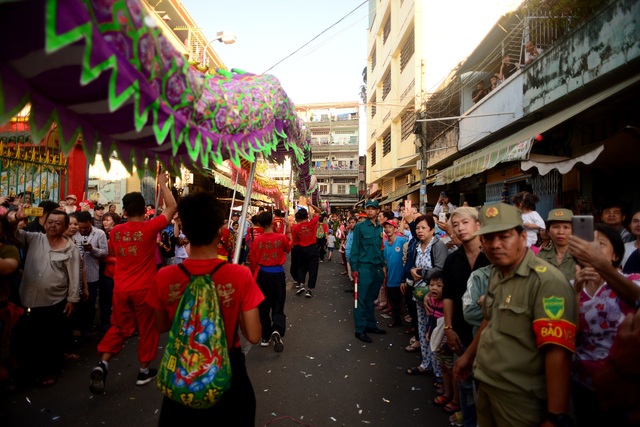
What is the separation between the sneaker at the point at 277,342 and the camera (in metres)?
5.08

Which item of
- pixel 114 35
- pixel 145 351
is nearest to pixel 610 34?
pixel 114 35

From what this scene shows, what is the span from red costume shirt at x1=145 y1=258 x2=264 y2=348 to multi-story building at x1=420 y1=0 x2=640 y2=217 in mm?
5212

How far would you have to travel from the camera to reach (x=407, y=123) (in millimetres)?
20062

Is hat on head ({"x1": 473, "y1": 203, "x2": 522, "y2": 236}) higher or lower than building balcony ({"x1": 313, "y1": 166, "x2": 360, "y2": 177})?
lower

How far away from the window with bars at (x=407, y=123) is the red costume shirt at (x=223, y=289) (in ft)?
58.5

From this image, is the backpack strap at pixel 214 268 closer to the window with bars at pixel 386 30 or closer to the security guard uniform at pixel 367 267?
the security guard uniform at pixel 367 267

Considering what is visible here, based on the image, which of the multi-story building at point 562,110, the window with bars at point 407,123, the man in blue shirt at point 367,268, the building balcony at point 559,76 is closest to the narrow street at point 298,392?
the man in blue shirt at point 367,268

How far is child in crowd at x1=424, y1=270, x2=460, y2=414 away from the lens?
11.5ft

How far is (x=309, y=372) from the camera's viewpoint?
441cm

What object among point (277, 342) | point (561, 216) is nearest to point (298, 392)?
point (277, 342)

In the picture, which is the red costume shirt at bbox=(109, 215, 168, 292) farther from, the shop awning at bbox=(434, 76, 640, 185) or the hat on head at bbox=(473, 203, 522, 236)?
the shop awning at bbox=(434, 76, 640, 185)

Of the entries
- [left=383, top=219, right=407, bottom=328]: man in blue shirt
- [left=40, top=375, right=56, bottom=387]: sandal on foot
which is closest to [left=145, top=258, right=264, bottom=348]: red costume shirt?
[left=40, top=375, right=56, bottom=387]: sandal on foot

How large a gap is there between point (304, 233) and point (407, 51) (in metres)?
15.7

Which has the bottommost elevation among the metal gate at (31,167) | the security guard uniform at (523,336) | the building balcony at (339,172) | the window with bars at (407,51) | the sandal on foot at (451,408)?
the sandal on foot at (451,408)
